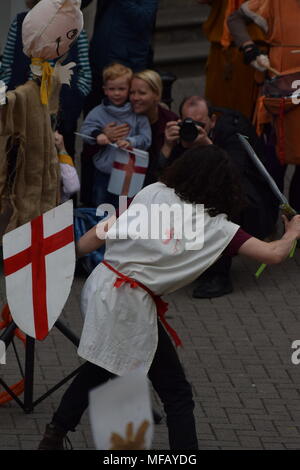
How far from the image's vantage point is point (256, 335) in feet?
25.2

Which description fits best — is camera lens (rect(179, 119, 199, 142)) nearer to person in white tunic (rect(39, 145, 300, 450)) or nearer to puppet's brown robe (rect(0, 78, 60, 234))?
puppet's brown robe (rect(0, 78, 60, 234))

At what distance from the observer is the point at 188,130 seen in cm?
827

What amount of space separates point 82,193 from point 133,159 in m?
0.92

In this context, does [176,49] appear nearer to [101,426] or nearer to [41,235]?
[41,235]

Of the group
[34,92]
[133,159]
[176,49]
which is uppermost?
[34,92]

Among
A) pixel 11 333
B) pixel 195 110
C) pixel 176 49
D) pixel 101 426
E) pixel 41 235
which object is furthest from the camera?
pixel 176 49

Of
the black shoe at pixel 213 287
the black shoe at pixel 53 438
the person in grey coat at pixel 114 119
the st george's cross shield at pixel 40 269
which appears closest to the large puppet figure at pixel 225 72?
the person in grey coat at pixel 114 119

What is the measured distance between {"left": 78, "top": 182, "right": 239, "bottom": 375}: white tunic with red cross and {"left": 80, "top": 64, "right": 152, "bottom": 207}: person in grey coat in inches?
130

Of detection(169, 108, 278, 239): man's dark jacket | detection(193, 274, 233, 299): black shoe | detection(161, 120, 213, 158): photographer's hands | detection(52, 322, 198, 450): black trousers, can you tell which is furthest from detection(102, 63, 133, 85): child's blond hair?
detection(52, 322, 198, 450): black trousers

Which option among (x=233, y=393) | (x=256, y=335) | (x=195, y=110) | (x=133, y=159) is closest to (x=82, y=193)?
(x=133, y=159)

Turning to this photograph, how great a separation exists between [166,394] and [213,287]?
274cm

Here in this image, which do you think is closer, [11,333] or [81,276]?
[11,333]

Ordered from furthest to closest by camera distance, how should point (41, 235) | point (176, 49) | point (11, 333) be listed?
point (176, 49)
point (11, 333)
point (41, 235)

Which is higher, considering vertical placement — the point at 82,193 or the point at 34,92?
the point at 34,92
